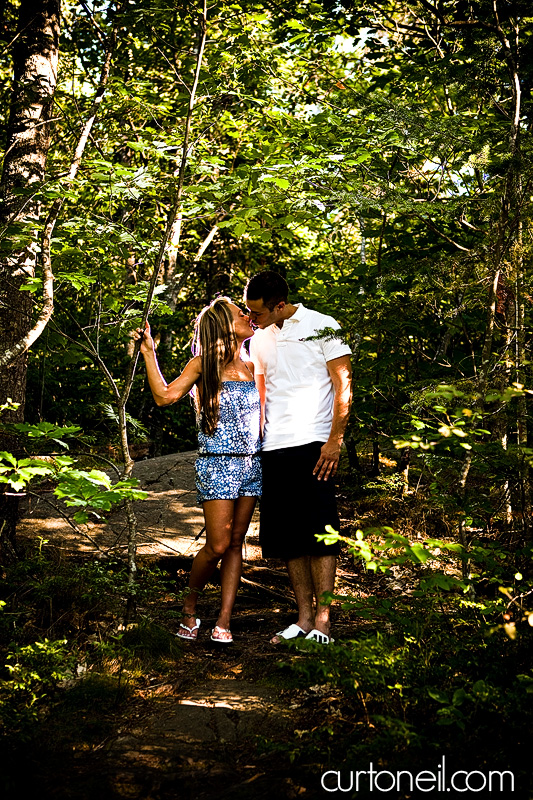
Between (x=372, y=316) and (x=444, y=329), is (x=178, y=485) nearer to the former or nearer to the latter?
(x=444, y=329)

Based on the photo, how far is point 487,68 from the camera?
3633 mm

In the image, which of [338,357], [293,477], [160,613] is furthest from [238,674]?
[338,357]

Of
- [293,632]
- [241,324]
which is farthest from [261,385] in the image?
[293,632]

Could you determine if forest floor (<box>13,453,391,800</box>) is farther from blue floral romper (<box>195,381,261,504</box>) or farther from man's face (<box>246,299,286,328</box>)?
man's face (<box>246,299,286,328</box>)

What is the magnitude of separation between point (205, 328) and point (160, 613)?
74.0 inches

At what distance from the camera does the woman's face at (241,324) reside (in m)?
3.94

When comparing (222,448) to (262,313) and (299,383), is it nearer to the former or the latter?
(299,383)

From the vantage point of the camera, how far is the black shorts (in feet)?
12.3

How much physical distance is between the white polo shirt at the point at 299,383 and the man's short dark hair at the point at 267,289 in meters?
0.17

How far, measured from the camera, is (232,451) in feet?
12.5

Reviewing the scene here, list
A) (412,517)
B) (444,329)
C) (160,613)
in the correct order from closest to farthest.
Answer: (160,613)
(444,329)
(412,517)

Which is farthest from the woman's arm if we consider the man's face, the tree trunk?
the tree trunk

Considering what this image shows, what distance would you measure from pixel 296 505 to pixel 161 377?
117 cm

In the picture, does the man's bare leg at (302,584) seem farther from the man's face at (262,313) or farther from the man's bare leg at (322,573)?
the man's face at (262,313)
